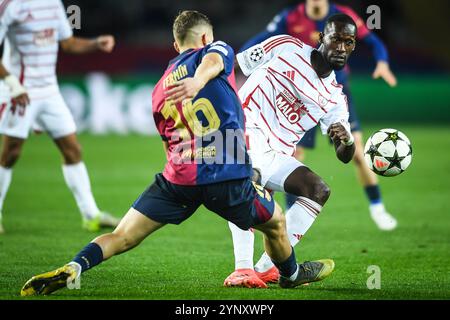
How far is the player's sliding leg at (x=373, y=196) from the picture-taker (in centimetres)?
888

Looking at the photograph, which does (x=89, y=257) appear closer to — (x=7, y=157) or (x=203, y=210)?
(x=7, y=157)

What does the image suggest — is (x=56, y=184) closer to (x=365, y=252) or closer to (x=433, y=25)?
(x=365, y=252)

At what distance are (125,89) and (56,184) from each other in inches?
292

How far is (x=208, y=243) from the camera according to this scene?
26.0ft

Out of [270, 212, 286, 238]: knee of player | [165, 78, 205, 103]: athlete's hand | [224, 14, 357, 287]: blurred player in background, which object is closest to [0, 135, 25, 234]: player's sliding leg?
[224, 14, 357, 287]: blurred player in background

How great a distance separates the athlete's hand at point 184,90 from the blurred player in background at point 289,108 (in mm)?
1361

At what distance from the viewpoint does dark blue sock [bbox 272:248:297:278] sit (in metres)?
5.58

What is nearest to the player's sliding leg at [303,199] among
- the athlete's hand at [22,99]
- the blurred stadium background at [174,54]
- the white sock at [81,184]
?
the athlete's hand at [22,99]

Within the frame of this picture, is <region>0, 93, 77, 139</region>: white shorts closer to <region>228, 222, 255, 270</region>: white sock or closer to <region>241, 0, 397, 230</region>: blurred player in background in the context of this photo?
<region>241, 0, 397, 230</region>: blurred player in background

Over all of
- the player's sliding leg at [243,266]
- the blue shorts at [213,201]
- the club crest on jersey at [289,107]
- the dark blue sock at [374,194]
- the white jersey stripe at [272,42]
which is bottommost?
the dark blue sock at [374,194]

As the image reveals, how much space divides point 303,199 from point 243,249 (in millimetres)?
552

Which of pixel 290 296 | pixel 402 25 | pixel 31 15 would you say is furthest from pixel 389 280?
pixel 402 25

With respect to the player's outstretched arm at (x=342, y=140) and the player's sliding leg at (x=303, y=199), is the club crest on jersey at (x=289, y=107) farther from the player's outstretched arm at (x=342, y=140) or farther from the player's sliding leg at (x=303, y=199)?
the player's sliding leg at (x=303, y=199)

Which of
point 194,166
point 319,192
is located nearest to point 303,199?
point 319,192
